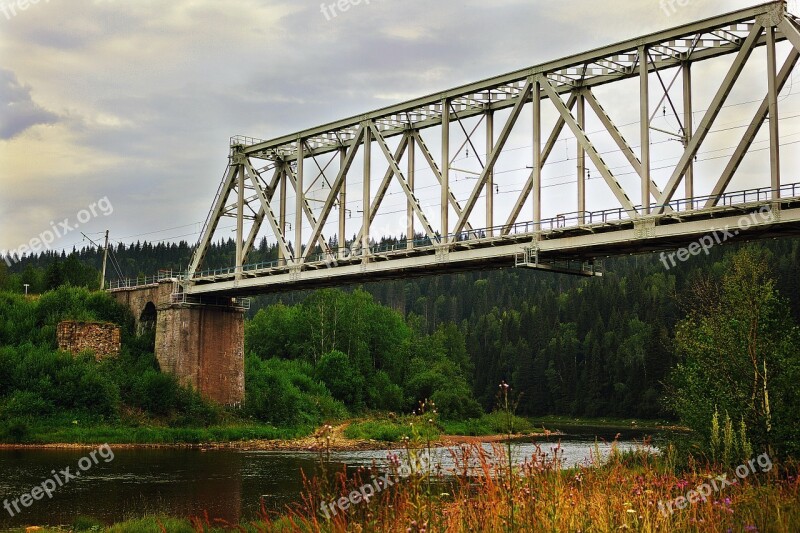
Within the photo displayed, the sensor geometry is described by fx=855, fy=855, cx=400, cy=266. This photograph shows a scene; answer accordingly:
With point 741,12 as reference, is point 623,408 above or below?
below

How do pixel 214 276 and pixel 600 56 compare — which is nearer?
pixel 600 56

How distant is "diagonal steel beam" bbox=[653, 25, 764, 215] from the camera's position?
34.8 metres

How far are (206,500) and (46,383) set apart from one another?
92.6 feet

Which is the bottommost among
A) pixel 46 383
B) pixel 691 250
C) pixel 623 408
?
pixel 623 408

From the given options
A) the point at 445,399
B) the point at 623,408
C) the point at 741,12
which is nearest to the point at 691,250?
A: the point at 741,12

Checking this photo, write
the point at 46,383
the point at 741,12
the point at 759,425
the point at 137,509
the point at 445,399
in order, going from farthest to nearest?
the point at 445,399, the point at 46,383, the point at 741,12, the point at 137,509, the point at 759,425

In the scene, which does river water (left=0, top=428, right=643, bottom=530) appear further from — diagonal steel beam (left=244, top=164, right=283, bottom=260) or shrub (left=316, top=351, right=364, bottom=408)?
shrub (left=316, top=351, right=364, bottom=408)

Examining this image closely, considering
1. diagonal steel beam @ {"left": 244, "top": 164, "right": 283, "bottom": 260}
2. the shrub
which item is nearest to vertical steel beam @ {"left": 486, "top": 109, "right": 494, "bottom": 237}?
diagonal steel beam @ {"left": 244, "top": 164, "right": 283, "bottom": 260}

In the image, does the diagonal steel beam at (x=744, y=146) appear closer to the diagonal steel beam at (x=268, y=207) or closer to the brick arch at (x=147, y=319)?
the diagonal steel beam at (x=268, y=207)

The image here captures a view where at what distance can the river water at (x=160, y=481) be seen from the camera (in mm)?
25300

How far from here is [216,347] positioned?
205 feet

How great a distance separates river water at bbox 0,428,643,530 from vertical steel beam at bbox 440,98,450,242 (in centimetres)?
1261

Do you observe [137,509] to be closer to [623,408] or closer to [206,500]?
[206,500]

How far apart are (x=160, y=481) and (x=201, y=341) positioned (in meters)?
28.8
